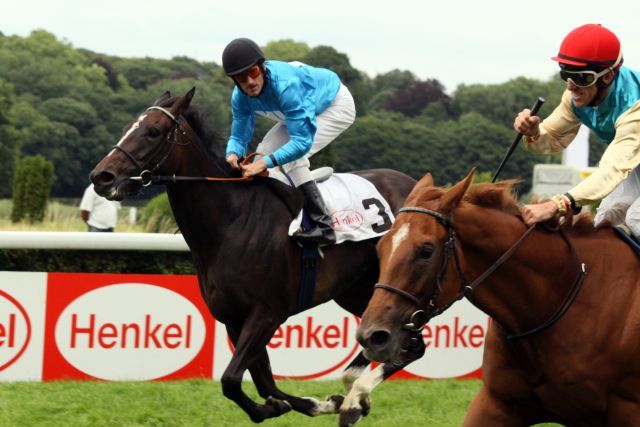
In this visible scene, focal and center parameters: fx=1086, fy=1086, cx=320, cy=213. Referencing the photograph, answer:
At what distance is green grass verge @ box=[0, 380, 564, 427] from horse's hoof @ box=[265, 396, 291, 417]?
18.5 inches

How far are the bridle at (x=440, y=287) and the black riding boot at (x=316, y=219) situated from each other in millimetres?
2058

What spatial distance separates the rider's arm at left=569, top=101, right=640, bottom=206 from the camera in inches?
134

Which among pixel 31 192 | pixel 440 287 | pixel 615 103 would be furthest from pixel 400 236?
pixel 31 192

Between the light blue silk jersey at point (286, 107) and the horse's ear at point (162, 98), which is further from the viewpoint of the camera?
the horse's ear at point (162, 98)

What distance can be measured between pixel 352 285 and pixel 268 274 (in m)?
0.66

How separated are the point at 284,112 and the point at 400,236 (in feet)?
7.66

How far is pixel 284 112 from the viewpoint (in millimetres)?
5418

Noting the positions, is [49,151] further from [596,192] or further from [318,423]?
[596,192]

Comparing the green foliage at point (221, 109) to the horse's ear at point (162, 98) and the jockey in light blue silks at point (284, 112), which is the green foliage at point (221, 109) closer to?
the jockey in light blue silks at point (284, 112)

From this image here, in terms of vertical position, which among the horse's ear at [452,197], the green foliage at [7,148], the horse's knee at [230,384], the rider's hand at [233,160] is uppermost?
the horse's ear at [452,197]

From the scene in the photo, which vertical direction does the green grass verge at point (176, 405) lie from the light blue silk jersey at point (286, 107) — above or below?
below

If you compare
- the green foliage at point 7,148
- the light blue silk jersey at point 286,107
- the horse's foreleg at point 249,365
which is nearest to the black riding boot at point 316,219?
the light blue silk jersey at point 286,107

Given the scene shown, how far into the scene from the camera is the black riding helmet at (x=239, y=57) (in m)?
5.22

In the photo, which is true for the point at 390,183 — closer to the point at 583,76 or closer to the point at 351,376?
the point at 351,376
